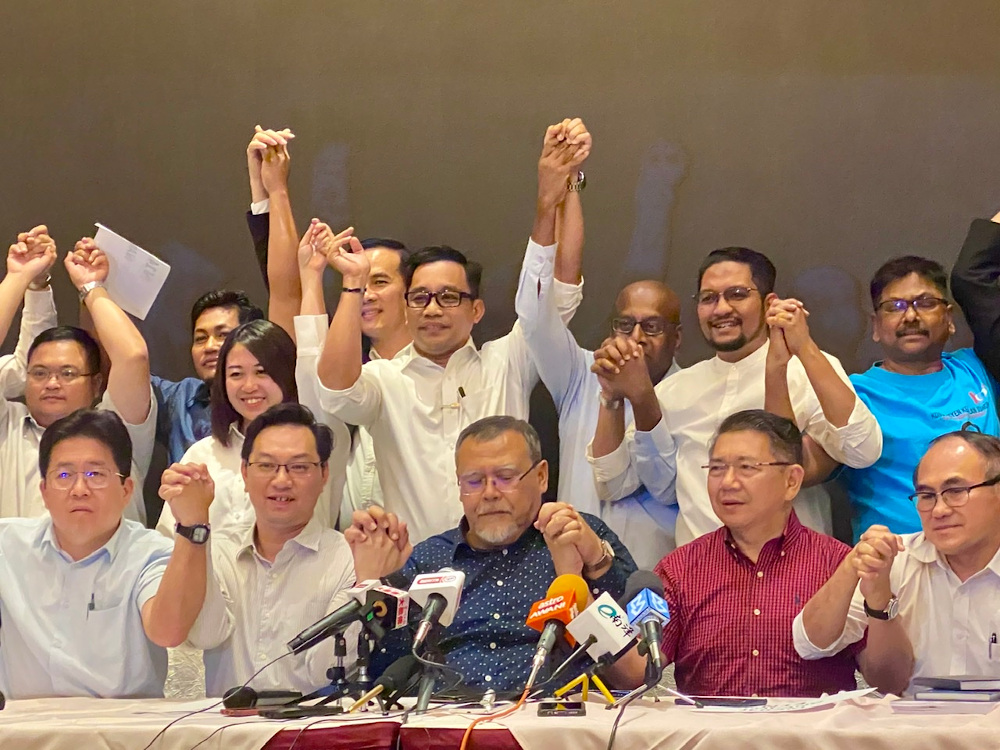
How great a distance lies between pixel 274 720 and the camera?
2.03 m

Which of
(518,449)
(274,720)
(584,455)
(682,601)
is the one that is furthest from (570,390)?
(274,720)

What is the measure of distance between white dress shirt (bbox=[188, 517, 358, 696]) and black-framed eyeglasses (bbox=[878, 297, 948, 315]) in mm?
A: 1550

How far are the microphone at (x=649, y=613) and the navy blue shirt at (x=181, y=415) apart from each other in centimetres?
170

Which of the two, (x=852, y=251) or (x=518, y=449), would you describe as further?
(x=852, y=251)

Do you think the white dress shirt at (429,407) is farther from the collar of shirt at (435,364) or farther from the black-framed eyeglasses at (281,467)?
the black-framed eyeglasses at (281,467)

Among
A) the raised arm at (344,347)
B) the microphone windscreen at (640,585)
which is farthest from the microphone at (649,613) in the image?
the raised arm at (344,347)

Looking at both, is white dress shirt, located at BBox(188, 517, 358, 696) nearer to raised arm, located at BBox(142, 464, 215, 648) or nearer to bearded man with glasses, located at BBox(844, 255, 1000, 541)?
raised arm, located at BBox(142, 464, 215, 648)

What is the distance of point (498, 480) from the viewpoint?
2773mm

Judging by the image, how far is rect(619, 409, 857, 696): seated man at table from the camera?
2529 millimetres

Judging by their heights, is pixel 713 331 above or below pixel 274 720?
above

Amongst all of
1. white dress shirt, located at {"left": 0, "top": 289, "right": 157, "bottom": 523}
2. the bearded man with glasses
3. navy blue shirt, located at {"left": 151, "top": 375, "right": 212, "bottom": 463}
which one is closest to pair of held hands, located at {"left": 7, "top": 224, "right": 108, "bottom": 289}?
white dress shirt, located at {"left": 0, "top": 289, "right": 157, "bottom": 523}

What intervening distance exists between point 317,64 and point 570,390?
1476mm

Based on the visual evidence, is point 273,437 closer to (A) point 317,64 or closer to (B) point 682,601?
(B) point 682,601

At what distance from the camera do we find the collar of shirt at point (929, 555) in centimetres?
252
